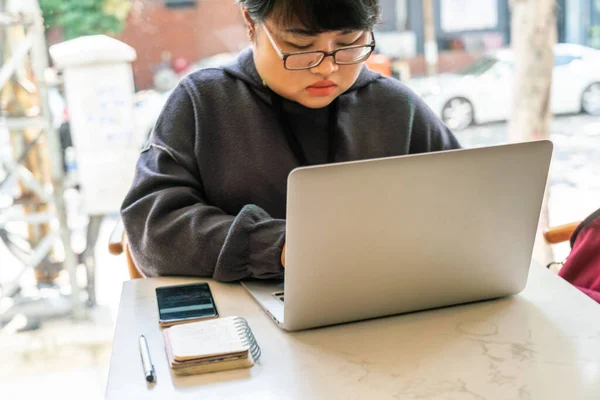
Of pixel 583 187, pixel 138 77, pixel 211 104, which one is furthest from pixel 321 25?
pixel 583 187

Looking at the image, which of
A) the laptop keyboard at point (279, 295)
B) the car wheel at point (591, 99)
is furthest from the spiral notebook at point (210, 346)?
the car wheel at point (591, 99)

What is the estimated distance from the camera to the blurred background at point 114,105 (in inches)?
92.5

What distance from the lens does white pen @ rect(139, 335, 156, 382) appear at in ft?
3.15

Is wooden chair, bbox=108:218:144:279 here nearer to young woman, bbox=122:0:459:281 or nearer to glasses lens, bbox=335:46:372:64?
young woman, bbox=122:0:459:281

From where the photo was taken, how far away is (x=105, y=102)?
94.9 inches

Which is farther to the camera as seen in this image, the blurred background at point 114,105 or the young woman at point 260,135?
the blurred background at point 114,105

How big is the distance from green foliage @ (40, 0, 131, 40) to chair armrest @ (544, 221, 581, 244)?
55.7 inches

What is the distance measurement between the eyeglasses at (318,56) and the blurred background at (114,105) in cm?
101

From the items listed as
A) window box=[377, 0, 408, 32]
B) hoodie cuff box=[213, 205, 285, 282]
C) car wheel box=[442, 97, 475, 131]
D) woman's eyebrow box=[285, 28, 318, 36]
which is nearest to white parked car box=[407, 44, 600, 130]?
car wheel box=[442, 97, 475, 131]

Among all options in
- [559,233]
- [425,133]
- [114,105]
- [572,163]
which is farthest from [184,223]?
[572,163]

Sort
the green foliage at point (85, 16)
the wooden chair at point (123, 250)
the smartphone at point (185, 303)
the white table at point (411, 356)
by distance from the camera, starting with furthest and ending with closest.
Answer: the green foliage at point (85, 16), the wooden chair at point (123, 250), the smartphone at point (185, 303), the white table at point (411, 356)

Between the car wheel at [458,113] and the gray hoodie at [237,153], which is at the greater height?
the gray hoodie at [237,153]

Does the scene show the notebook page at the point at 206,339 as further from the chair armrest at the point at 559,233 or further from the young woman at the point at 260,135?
the chair armrest at the point at 559,233

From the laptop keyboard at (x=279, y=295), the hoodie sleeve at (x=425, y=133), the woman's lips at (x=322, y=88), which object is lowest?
the laptop keyboard at (x=279, y=295)
